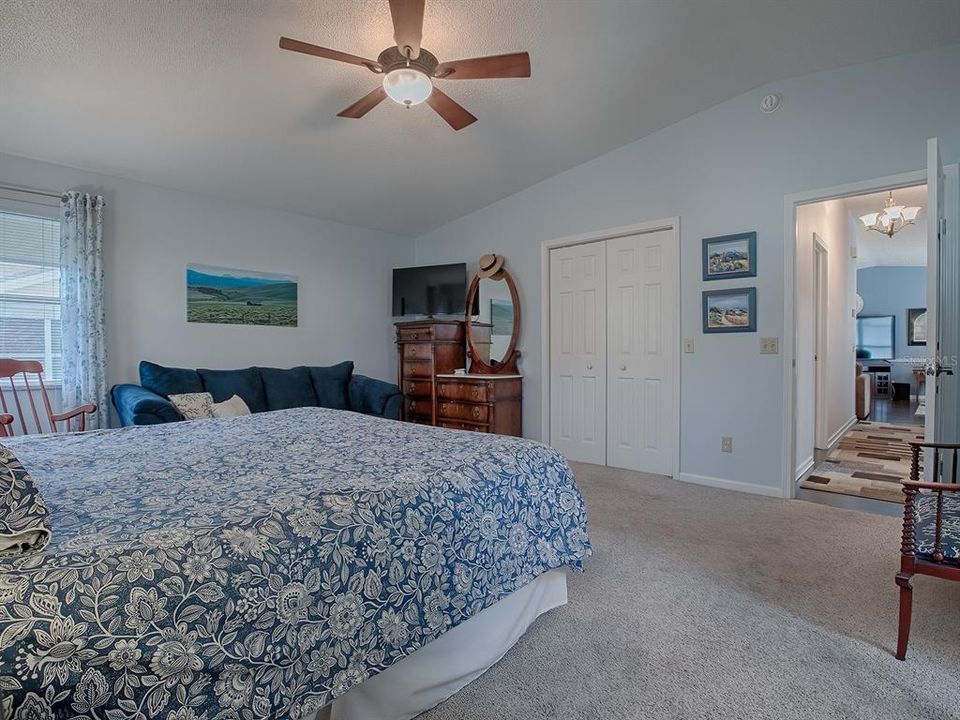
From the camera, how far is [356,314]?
554 cm

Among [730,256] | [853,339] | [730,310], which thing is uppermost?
[730,256]

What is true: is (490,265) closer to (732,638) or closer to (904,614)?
(732,638)

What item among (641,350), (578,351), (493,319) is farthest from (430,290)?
(641,350)

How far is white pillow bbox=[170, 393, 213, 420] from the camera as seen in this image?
12.1ft

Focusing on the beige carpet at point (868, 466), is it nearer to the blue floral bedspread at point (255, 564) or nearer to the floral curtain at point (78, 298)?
the blue floral bedspread at point (255, 564)

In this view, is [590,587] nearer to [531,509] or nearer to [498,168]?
[531,509]

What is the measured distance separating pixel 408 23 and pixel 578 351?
3.22 meters

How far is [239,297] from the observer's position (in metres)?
4.63

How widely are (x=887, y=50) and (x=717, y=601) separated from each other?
350 cm

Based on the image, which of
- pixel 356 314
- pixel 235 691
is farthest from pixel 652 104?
pixel 235 691

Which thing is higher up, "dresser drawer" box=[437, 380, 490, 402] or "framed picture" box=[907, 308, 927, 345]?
"framed picture" box=[907, 308, 927, 345]

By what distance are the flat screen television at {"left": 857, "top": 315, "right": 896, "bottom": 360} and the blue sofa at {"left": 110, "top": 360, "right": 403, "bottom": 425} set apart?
1174 centimetres

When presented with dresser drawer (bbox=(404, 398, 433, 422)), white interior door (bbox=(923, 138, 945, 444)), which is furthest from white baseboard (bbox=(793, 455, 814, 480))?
dresser drawer (bbox=(404, 398, 433, 422))

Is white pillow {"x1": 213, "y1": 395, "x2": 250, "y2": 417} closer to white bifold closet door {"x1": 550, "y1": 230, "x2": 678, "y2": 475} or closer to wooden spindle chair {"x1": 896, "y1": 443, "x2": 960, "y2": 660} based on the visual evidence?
white bifold closet door {"x1": 550, "y1": 230, "x2": 678, "y2": 475}
